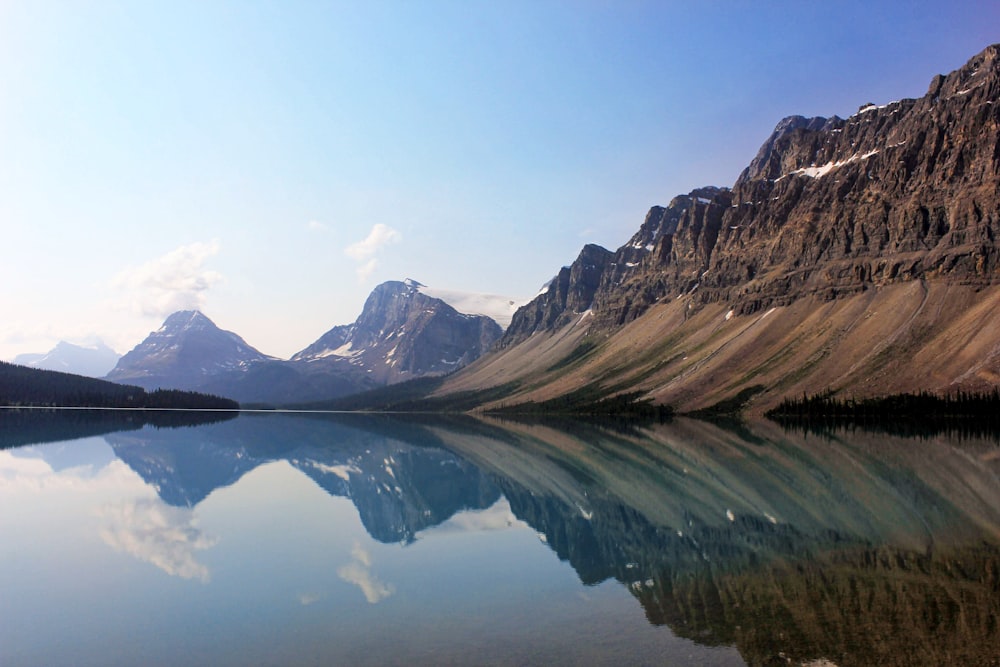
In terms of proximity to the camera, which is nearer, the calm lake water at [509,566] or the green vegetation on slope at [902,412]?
the calm lake water at [509,566]

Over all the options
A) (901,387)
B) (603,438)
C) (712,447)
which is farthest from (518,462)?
(901,387)

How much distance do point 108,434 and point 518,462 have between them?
281 ft

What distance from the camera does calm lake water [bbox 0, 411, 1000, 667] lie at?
70.9 ft

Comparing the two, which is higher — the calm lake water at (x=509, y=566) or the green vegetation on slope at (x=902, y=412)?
the green vegetation on slope at (x=902, y=412)

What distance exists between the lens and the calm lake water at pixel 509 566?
21.6 m

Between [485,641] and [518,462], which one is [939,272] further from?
[485,641]

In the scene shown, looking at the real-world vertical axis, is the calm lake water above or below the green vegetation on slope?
below

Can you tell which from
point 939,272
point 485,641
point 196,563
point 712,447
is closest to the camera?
point 485,641

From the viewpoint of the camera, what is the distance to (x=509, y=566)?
3322 centimetres

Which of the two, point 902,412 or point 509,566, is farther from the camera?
point 902,412

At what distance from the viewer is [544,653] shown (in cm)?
2086

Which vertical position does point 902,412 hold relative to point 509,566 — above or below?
above

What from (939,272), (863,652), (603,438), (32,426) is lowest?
(863,652)

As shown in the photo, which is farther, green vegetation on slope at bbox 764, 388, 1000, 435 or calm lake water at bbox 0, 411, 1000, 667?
green vegetation on slope at bbox 764, 388, 1000, 435
